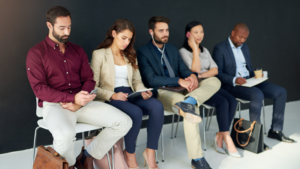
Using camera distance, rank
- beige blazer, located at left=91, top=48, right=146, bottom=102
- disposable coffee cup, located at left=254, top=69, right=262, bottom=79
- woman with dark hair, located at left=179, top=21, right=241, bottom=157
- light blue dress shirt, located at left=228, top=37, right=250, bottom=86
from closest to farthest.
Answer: beige blazer, located at left=91, top=48, right=146, bottom=102
woman with dark hair, located at left=179, top=21, right=241, bottom=157
disposable coffee cup, located at left=254, top=69, right=262, bottom=79
light blue dress shirt, located at left=228, top=37, right=250, bottom=86

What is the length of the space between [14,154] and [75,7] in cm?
177

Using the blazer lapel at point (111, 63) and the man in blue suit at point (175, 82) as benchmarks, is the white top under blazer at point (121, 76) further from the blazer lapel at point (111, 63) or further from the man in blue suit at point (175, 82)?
the man in blue suit at point (175, 82)

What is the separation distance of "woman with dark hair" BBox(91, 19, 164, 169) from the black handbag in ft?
3.37

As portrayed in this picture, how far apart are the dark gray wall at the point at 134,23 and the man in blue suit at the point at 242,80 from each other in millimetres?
727

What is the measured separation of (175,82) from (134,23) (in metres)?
1.14

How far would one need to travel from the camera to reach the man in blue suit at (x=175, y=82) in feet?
8.27

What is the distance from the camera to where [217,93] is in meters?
3.26

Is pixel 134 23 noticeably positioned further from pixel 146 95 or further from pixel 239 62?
pixel 239 62

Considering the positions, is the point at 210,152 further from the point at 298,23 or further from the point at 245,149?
the point at 298,23

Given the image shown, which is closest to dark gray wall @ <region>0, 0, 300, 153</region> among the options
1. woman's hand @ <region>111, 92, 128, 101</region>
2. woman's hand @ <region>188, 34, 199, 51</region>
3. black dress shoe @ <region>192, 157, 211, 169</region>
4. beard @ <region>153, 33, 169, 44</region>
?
beard @ <region>153, 33, 169, 44</region>

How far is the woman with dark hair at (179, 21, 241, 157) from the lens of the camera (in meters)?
2.98

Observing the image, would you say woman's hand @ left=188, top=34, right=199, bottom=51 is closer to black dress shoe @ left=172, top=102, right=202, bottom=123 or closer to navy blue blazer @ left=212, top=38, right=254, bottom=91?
navy blue blazer @ left=212, top=38, right=254, bottom=91

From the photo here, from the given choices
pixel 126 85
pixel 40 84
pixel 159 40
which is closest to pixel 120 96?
pixel 126 85

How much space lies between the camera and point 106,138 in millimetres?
2227
